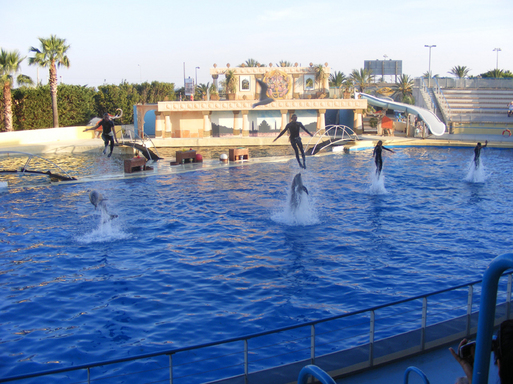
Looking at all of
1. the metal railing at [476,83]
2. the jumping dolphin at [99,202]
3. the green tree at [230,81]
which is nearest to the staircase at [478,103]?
the metal railing at [476,83]

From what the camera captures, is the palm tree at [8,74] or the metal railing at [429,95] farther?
the metal railing at [429,95]

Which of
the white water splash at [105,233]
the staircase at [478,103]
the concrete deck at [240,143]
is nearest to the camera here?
the white water splash at [105,233]

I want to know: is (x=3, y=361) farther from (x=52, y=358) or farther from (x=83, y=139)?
(x=83, y=139)

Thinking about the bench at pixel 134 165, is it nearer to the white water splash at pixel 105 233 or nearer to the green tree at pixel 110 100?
the white water splash at pixel 105 233

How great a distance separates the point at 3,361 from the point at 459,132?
134ft

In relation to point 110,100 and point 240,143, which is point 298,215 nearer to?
point 240,143

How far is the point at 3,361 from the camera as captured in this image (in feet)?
26.1

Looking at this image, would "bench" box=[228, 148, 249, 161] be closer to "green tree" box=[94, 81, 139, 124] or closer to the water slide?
the water slide

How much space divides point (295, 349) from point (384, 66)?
4135 inches

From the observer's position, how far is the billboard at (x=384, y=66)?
104062 mm

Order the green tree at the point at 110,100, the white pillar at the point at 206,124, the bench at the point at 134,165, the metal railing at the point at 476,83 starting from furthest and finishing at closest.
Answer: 1. the green tree at the point at 110,100
2. the metal railing at the point at 476,83
3. the white pillar at the point at 206,124
4. the bench at the point at 134,165

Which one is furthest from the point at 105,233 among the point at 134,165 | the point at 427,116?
the point at 427,116

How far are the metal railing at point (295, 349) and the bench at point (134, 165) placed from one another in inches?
735

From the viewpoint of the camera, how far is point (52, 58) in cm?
4438
